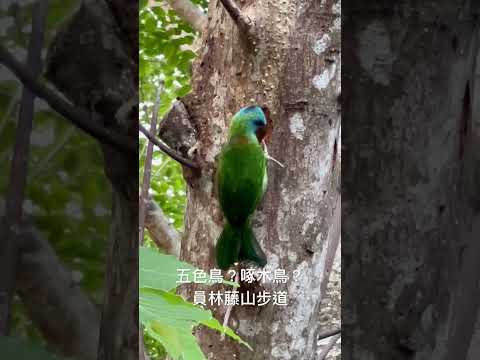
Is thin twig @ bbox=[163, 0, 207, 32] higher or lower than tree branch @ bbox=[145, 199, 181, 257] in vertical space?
higher

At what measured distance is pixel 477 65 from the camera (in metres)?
0.33

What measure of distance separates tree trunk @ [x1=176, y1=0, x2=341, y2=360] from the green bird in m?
0.02

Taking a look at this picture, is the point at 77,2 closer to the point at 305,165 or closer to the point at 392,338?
the point at 392,338

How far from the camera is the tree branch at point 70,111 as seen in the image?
0.24 metres

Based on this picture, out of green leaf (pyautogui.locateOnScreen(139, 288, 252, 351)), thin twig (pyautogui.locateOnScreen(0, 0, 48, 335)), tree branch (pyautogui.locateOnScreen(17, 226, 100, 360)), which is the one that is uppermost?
thin twig (pyautogui.locateOnScreen(0, 0, 48, 335))

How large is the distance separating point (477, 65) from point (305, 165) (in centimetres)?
53

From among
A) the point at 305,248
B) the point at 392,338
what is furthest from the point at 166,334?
the point at 305,248

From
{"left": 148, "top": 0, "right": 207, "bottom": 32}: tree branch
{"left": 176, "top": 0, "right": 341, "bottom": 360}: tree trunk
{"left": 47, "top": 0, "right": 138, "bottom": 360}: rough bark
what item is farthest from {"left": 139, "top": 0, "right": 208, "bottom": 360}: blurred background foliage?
{"left": 47, "top": 0, "right": 138, "bottom": 360}: rough bark

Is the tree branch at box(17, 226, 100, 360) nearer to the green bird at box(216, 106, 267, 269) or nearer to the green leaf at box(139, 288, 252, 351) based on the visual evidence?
the green leaf at box(139, 288, 252, 351)

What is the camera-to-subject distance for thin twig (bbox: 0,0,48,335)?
23cm

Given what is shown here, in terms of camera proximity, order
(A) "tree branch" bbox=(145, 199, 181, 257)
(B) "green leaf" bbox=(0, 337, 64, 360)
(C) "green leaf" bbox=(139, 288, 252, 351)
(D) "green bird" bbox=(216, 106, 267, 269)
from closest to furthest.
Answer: (B) "green leaf" bbox=(0, 337, 64, 360)
(C) "green leaf" bbox=(139, 288, 252, 351)
(D) "green bird" bbox=(216, 106, 267, 269)
(A) "tree branch" bbox=(145, 199, 181, 257)

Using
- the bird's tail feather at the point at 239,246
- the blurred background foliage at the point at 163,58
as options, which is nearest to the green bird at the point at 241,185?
the bird's tail feather at the point at 239,246

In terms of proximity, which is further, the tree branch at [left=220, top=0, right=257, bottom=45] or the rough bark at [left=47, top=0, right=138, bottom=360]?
the tree branch at [left=220, top=0, right=257, bottom=45]

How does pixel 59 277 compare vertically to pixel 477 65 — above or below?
below
